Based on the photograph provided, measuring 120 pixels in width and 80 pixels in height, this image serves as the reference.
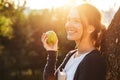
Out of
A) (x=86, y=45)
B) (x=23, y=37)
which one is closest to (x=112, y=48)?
(x=86, y=45)

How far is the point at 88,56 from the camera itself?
3.65 m

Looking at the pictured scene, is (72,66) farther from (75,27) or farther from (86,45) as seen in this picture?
(75,27)

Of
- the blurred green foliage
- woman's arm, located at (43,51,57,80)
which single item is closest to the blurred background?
the blurred green foliage

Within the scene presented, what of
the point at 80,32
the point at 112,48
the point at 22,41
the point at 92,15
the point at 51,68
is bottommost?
the point at 22,41

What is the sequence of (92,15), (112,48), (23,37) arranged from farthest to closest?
(23,37), (112,48), (92,15)

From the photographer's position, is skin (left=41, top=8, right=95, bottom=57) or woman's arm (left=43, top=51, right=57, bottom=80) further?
woman's arm (left=43, top=51, right=57, bottom=80)

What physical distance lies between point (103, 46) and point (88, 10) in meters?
0.52

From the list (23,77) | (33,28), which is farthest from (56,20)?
(23,77)

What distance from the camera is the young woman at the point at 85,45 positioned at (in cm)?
360

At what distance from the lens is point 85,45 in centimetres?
381

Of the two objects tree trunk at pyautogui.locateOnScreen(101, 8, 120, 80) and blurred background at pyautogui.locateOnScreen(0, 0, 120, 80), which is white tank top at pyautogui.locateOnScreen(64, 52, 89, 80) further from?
blurred background at pyautogui.locateOnScreen(0, 0, 120, 80)

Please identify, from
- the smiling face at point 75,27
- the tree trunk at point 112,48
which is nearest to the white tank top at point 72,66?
the smiling face at point 75,27

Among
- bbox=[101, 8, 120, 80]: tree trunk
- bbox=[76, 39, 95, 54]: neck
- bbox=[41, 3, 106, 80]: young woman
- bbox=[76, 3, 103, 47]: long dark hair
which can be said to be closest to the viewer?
bbox=[41, 3, 106, 80]: young woman

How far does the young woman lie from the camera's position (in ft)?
11.8
